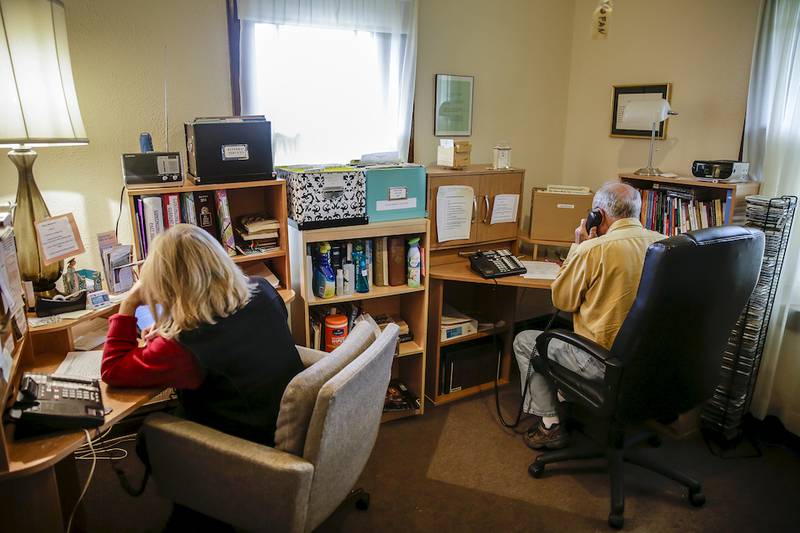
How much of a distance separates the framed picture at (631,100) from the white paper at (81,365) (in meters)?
2.92

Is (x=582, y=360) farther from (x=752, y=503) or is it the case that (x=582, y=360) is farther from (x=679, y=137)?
(x=679, y=137)

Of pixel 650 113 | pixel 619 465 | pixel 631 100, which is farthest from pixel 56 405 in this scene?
pixel 631 100

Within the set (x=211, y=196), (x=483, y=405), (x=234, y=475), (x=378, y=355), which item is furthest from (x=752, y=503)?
(x=211, y=196)

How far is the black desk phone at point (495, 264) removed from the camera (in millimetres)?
2615

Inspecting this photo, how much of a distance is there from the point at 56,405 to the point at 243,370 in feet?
1.55

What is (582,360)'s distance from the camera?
217 centimetres

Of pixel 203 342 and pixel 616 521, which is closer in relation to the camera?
pixel 203 342

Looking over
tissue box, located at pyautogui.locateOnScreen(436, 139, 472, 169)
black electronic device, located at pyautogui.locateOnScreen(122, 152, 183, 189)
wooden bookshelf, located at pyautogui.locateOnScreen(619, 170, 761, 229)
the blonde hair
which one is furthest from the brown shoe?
black electronic device, located at pyautogui.locateOnScreen(122, 152, 183, 189)

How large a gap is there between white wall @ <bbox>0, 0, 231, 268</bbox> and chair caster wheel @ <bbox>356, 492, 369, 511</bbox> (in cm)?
153

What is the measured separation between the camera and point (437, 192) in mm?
2652

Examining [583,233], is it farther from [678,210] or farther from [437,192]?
[437,192]

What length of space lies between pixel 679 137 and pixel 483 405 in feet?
6.19

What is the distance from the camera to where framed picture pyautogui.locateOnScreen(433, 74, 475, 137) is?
3.04 m

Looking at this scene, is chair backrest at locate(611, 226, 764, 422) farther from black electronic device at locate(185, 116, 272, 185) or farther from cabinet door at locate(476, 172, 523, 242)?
black electronic device at locate(185, 116, 272, 185)
